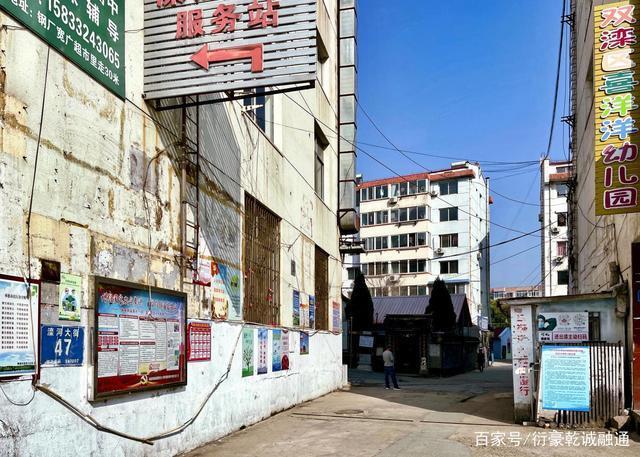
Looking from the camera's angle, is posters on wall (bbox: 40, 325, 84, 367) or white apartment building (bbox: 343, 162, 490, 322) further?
white apartment building (bbox: 343, 162, 490, 322)

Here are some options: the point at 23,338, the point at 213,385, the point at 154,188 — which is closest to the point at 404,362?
the point at 213,385

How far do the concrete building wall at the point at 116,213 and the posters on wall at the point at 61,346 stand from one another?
0.32ft

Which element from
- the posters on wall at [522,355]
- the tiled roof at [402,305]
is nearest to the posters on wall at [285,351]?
the posters on wall at [522,355]

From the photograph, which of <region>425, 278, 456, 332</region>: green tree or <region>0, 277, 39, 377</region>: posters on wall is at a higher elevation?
<region>0, 277, 39, 377</region>: posters on wall

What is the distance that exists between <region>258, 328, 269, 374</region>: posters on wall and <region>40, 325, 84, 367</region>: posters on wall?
614 cm

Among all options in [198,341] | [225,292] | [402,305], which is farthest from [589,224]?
[402,305]

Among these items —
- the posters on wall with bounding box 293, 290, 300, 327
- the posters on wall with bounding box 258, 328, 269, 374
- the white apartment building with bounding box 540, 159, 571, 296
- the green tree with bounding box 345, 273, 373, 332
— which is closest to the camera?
the posters on wall with bounding box 258, 328, 269, 374

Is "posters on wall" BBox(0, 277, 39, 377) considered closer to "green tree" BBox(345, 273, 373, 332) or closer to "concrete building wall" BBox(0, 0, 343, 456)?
"concrete building wall" BBox(0, 0, 343, 456)

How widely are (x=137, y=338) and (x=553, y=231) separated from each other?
171 feet

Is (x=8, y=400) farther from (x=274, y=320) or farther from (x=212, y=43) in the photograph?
(x=274, y=320)

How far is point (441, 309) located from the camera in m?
38.3

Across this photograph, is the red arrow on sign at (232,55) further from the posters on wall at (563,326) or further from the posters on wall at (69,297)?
the posters on wall at (563,326)

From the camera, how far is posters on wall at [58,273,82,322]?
21.6 ft

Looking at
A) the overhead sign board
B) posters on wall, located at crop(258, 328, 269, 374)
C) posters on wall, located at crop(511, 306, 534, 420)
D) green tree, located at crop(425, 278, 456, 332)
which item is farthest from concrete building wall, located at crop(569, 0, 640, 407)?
green tree, located at crop(425, 278, 456, 332)
